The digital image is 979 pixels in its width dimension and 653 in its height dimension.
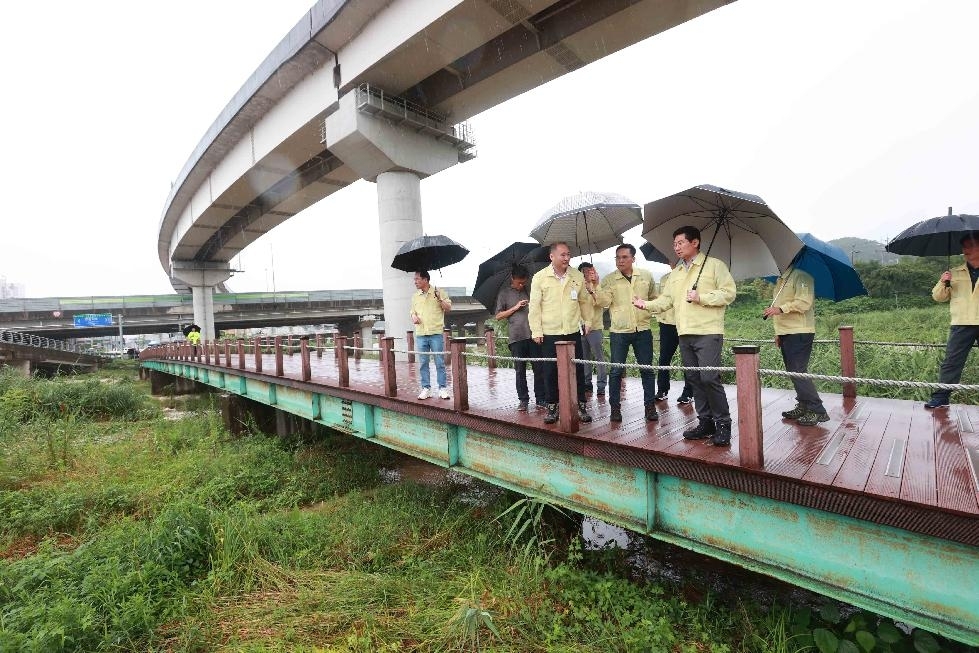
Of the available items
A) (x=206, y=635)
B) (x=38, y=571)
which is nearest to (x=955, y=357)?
(x=206, y=635)

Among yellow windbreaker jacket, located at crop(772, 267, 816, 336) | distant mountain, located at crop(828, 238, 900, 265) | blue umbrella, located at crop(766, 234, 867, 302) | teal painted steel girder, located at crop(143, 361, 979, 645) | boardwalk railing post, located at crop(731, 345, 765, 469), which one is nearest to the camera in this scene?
teal painted steel girder, located at crop(143, 361, 979, 645)

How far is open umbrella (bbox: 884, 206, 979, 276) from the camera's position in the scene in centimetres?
380

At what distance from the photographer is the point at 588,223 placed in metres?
5.12

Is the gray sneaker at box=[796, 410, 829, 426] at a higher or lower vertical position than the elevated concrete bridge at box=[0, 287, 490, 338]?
lower

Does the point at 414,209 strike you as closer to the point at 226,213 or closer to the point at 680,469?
the point at 680,469

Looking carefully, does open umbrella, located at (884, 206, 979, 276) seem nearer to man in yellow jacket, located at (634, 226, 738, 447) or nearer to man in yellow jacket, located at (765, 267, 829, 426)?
man in yellow jacket, located at (765, 267, 829, 426)

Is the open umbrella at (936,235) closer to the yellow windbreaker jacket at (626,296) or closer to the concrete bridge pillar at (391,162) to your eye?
the yellow windbreaker jacket at (626,296)

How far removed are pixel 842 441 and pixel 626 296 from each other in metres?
2.14

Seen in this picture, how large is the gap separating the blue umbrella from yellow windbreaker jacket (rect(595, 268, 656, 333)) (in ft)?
4.38

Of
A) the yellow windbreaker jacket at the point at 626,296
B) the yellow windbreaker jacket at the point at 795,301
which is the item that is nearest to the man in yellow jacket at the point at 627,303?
the yellow windbreaker jacket at the point at 626,296

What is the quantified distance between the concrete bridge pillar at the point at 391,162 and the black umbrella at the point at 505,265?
679 cm

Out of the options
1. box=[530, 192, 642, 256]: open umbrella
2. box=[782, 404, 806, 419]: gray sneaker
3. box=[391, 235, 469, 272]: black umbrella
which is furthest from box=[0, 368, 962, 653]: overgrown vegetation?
box=[391, 235, 469, 272]: black umbrella

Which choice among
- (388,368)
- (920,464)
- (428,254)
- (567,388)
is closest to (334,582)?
(388,368)

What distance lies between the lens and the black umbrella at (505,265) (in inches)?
206
